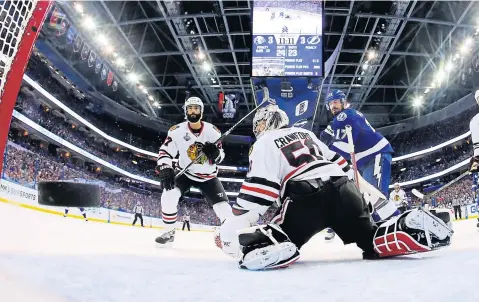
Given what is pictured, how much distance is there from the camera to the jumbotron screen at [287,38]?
263 inches

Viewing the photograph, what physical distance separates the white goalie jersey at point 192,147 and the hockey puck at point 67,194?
0.81 metres

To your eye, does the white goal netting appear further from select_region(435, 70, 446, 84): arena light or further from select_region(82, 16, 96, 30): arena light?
select_region(435, 70, 446, 84): arena light

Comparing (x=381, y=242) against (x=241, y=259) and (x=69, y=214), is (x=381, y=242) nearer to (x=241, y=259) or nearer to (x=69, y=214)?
(x=241, y=259)

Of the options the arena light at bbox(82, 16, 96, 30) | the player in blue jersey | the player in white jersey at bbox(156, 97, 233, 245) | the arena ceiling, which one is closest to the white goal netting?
the player in white jersey at bbox(156, 97, 233, 245)

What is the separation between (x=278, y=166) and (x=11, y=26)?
50.2 inches

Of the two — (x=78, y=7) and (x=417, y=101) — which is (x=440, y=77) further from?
(x=78, y=7)

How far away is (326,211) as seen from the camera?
1.98 metres

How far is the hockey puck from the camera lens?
3.21 metres

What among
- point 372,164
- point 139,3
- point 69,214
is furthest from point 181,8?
point 372,164

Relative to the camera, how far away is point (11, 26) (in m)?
1.01

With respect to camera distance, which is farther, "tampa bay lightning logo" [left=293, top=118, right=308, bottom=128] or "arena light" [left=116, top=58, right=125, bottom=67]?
"arena light" [left=116, top=58, right=125, bottom=67]

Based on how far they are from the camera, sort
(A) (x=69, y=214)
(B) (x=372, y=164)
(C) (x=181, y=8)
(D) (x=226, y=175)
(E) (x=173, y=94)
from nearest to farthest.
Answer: (B) (x=372, y=164)
(A) (x=69, y=214)
(C) (x=181, y=8)
(E) (x=173, y=94)
(D) (x=226, y=175)

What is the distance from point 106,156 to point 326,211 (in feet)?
62.2

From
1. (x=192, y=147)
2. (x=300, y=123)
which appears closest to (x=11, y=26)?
(x=192, y=147)
